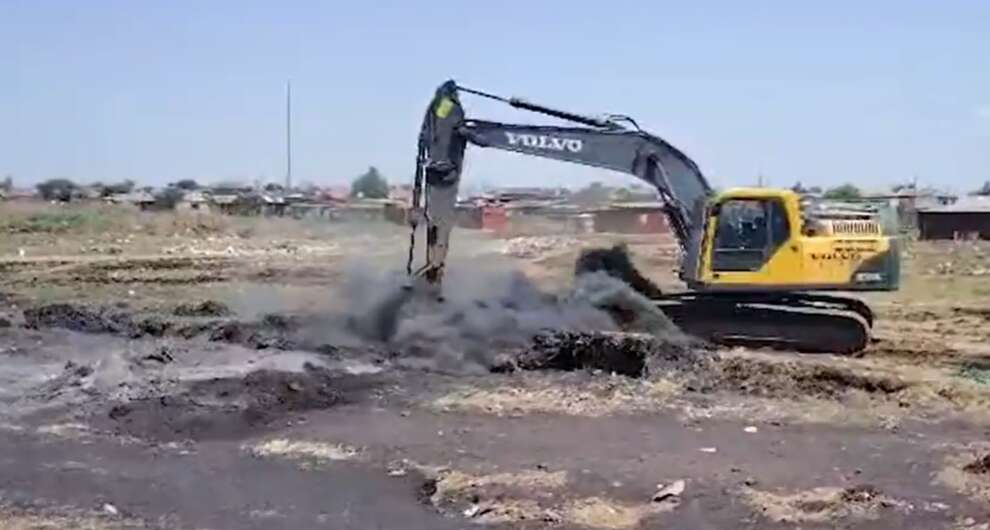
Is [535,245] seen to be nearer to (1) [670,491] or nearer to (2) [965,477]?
(2) [965,477]

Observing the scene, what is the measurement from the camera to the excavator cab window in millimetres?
16156

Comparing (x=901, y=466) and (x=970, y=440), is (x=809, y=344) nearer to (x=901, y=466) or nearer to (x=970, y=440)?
(x=970, y=440)

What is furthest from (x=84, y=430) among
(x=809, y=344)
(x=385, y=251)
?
(x=385, y=251)

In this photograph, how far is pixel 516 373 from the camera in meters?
14.6

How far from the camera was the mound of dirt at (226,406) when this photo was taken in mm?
12086

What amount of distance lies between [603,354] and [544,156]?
3.37 metres

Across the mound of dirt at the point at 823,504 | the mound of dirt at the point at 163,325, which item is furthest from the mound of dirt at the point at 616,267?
the mound of dirt at the point at 823,504

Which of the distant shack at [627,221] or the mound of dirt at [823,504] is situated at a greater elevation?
the distant shack at [627,221]

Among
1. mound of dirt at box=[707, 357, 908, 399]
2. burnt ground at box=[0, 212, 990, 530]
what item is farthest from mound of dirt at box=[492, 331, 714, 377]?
mound of dirt at box=[707, 357, 908, 399]

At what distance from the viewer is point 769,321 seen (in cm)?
1662

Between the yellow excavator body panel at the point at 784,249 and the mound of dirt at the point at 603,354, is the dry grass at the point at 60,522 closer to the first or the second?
the mound of dirt at the point at 603,354

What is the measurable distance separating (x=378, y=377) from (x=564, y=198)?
26328 mm

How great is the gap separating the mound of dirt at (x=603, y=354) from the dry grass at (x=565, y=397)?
60 cm

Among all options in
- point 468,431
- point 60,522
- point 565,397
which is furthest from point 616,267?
point 60,522
